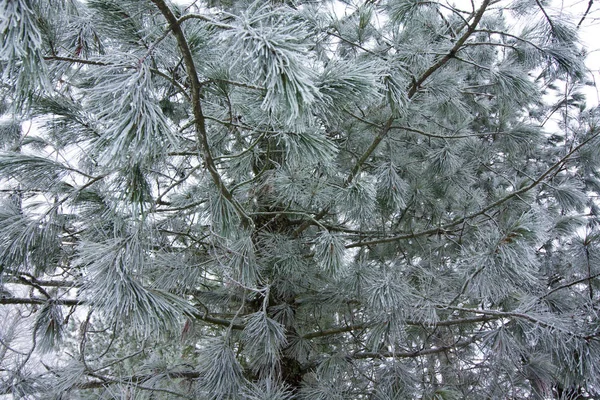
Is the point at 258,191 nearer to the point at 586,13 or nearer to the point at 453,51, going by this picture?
the point at 453,51

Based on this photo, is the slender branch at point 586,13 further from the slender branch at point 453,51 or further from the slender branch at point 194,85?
the slender branch at point 194,85

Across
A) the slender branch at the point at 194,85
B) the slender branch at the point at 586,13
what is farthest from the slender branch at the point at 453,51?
the slender branch at the point at 194,85

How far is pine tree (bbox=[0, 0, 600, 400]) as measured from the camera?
46.8 inches

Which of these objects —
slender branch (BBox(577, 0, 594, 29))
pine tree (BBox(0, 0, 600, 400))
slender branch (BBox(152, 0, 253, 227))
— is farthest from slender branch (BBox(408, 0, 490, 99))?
slender branch (BBox(152, 0, 253, 227))

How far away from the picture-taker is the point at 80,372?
2029 millimetres

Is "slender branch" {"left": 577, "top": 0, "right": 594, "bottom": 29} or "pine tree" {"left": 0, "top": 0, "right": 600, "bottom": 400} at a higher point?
"slender branch" {"left": 577, "top": 0, "right": 594, "bottom": 29}

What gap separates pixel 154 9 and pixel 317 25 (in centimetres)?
109

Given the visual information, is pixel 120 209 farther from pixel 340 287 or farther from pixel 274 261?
pixel 340 287

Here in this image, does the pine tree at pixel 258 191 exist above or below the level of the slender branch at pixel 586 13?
below

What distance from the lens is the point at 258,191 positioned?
2.46 metres

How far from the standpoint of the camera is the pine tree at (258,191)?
119 centimetres

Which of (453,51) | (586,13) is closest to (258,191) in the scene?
(453,51)

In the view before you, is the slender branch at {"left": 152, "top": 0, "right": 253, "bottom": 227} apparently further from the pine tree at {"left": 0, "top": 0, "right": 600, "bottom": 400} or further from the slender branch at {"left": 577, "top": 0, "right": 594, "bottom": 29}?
the slender branch at {"left": 577, "top": 0, "right": 594, "bottom": 29}

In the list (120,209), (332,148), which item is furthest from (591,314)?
(120,209)
